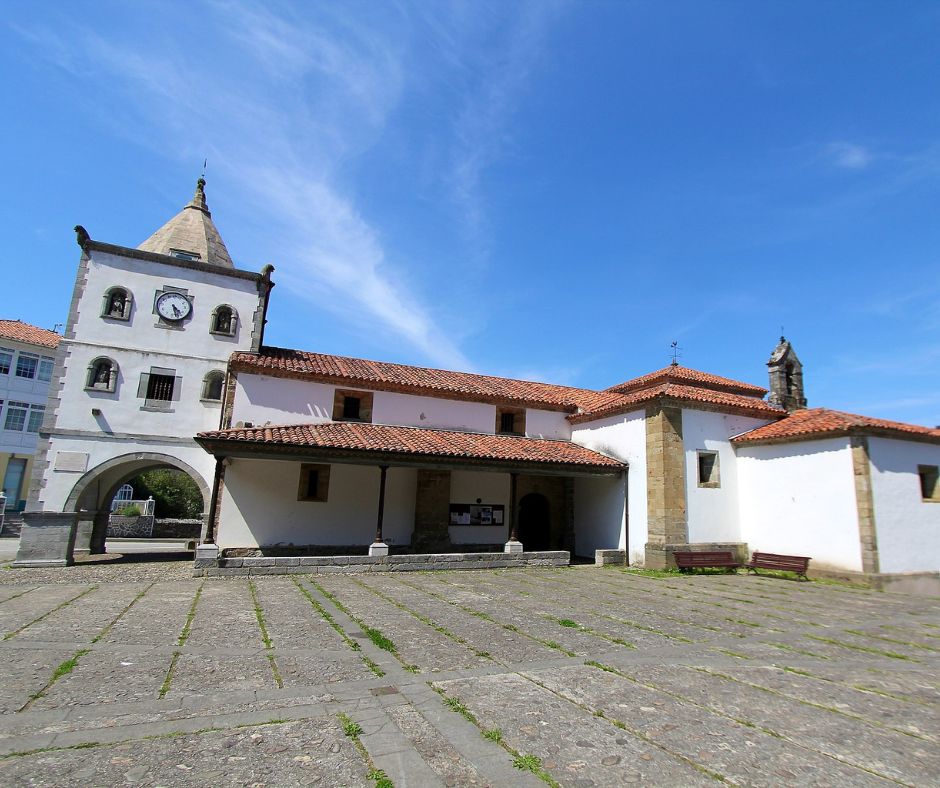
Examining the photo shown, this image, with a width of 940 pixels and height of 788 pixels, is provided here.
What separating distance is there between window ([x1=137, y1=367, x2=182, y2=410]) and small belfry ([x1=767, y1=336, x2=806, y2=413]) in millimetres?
20829

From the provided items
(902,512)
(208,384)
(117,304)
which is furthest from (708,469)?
(117,304)

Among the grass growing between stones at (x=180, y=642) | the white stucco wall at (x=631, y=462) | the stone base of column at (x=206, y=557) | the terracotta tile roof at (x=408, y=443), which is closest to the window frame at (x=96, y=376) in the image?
the terracotta tile roof at (x=408, y=443)

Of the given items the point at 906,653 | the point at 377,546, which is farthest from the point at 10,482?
the point at 906,653

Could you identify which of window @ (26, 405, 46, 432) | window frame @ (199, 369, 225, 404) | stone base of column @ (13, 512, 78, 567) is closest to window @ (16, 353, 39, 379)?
window @ (26, 405, 46, 432)

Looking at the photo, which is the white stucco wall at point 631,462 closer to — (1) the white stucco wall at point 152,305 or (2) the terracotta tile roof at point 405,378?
(2) the terracotta tile roof at point 405,378

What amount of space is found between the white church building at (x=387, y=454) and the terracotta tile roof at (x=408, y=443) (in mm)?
75

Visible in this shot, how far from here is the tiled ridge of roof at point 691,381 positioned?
21.2m

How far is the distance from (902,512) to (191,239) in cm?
2393

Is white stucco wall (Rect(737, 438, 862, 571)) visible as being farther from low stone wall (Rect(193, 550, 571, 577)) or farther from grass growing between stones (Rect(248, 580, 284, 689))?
grass growing between stones (Rect(248, 580, 284, 689))

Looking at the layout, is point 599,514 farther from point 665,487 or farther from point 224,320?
point 224,320

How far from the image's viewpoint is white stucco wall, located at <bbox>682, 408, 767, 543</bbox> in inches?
617

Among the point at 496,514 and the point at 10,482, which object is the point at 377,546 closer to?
the point at 496,514

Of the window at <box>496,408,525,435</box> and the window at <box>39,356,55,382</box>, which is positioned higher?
the window at <box>39,356,55,382</box>

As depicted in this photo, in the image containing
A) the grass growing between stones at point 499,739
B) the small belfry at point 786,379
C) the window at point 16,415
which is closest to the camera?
the grass growing between stones at point 499,739
